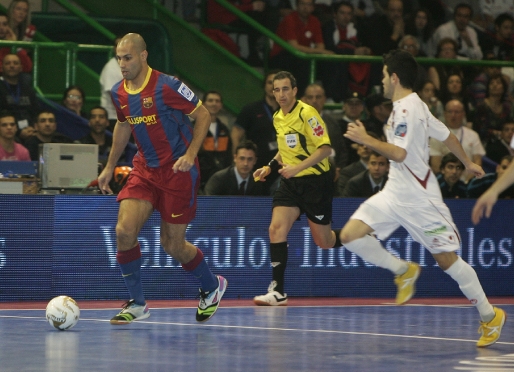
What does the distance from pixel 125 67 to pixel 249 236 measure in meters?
3.41

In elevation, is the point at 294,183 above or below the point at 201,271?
above

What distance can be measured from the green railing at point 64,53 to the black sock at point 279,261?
4.76 meters

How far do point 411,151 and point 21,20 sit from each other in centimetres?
755

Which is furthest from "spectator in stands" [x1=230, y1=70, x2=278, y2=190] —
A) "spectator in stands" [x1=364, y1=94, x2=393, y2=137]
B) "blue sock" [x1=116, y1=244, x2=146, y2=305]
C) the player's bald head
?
the player's bald head

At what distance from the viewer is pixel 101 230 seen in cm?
1012

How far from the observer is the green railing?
1276 centimetres

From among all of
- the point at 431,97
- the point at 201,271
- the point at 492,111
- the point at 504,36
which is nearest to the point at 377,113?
the point at 431,97

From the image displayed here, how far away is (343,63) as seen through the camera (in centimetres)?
1452

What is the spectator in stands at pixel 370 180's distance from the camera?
37.2 ft

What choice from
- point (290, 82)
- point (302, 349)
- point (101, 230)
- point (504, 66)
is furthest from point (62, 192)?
point (504, 66)

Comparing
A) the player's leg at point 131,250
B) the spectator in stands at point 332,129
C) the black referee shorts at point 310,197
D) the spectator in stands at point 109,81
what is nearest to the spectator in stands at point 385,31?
the spectator in stands at point 332,129

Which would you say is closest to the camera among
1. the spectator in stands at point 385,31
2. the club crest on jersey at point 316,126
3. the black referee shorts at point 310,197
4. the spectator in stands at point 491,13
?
the club crest on jersey at point 316,126

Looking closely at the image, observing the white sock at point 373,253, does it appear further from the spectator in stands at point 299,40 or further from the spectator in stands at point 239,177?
the spectator in stands at point 299,40

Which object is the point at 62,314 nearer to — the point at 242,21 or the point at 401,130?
the point at 401,130
